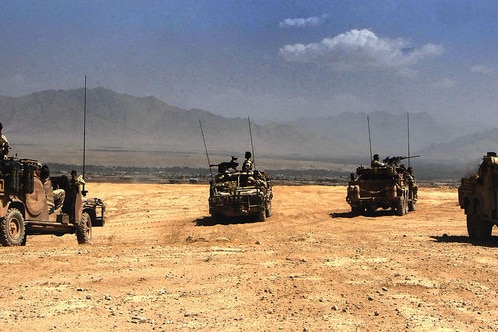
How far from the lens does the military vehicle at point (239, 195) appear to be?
20.6 metres

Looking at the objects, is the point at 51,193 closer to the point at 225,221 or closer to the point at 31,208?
the point at 31,208

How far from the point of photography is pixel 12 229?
13.0 meters

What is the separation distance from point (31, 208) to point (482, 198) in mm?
10216

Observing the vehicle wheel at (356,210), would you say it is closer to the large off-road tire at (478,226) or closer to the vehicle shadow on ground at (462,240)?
the vehicle shadow on ground at (462,240)

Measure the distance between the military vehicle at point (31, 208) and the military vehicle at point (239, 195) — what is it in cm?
562

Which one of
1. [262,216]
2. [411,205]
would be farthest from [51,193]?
[411,205]

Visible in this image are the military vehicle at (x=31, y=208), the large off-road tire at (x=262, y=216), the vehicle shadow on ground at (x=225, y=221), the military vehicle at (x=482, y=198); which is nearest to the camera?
the military vehicle at (x=31, y=208)

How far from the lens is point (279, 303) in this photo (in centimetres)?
779

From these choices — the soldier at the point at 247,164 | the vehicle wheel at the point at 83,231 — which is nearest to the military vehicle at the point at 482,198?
the soldier at the point at 247,164

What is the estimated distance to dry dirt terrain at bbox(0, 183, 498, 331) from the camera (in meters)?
7.03

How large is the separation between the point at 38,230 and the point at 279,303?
830cm

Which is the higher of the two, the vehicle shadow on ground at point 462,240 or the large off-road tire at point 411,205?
the large off-road tire at point 411,205

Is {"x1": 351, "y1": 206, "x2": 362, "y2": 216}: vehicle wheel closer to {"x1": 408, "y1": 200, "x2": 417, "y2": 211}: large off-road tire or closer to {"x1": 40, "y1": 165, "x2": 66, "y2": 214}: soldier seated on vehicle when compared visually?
{"x1": 408, "y1": 200, "x2": 417, "y2": 211}: large off-road tire

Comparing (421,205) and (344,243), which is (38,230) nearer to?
(344,243)
